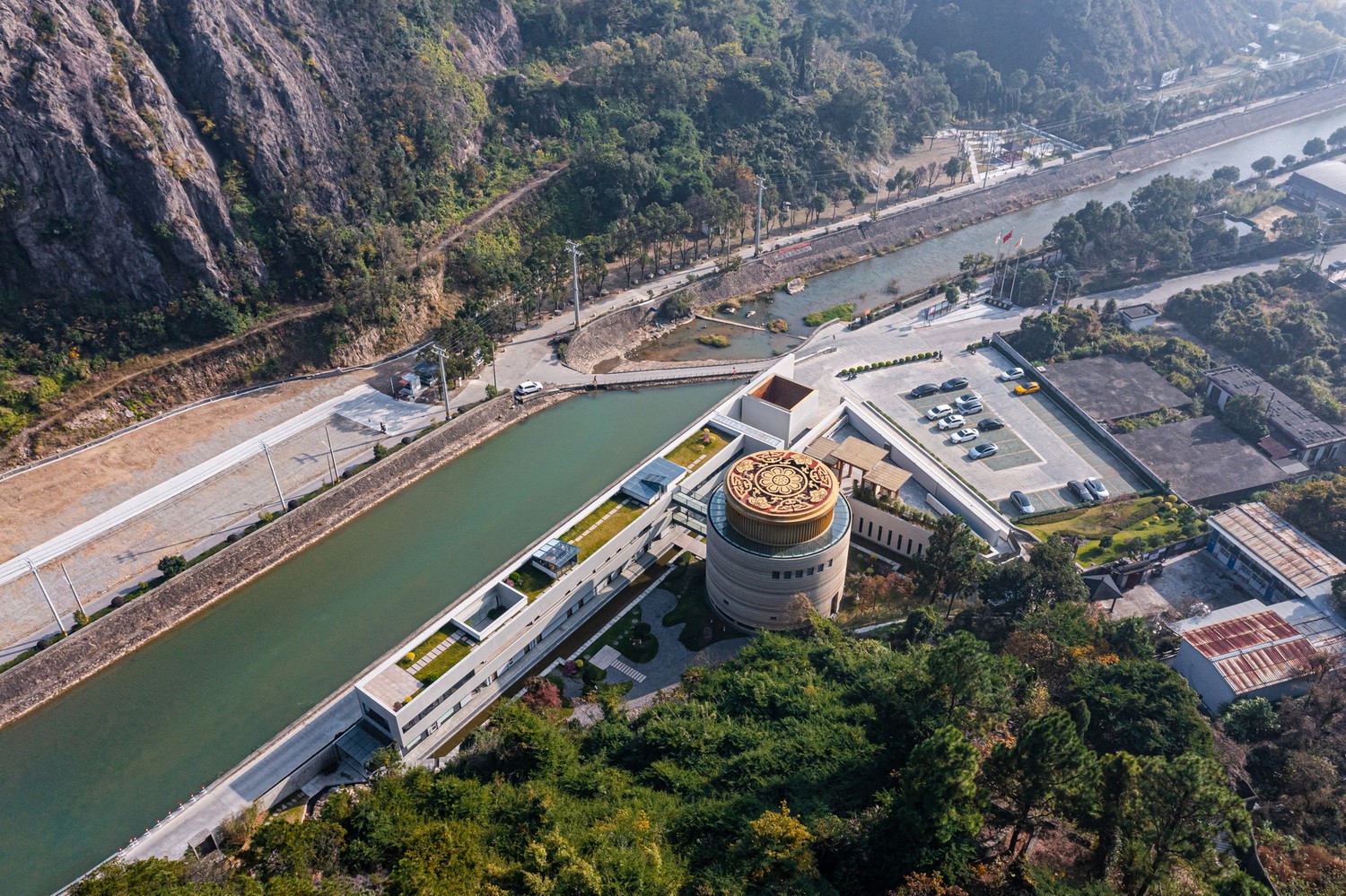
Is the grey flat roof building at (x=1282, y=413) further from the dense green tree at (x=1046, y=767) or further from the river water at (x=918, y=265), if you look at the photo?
the dense green tree at (x=1046, y=767)

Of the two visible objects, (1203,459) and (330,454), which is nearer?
(330,454)

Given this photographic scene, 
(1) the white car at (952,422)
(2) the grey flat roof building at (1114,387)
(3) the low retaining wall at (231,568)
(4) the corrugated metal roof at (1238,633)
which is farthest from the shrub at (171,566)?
(2) the grey flat roof building at (1114,387)

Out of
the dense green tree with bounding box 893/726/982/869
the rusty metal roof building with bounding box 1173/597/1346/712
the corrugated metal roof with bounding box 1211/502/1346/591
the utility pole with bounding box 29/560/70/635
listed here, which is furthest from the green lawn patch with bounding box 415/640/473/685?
the corrugated metal roof with bounding box 1211/502/1346/591

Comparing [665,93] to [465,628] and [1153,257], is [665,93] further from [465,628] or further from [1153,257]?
[465,628]

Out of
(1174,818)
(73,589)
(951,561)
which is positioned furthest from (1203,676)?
(73,589)

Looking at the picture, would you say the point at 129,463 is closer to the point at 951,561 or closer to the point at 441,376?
the point at 441,376

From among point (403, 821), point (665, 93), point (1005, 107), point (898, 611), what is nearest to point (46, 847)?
point (403, 821)

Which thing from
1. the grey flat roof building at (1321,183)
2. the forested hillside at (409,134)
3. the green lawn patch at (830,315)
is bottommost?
the green lawn patch at (830,315)
